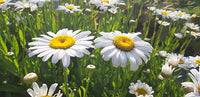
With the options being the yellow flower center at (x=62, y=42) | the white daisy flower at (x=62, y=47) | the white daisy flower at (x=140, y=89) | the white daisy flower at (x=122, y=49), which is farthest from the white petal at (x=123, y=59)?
the white daisy flower at (x=140, y=89)

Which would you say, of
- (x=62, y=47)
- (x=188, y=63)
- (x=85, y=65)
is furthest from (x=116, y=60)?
(x=188, y=63)

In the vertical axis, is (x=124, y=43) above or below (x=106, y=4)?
below

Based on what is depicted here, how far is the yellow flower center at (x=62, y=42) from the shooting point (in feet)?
3.72

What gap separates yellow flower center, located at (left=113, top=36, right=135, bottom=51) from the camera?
3.87 ft

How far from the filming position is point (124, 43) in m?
1.21

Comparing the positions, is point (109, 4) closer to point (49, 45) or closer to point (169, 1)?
point (49, 45)

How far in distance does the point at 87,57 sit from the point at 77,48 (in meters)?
1.11

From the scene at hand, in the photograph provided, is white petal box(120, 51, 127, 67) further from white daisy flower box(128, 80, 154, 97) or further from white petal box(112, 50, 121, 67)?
white daisy flower box(128, 80, 154, 97)

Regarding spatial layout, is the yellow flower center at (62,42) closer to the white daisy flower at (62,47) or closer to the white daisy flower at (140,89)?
the white daisy flower at (62,47)

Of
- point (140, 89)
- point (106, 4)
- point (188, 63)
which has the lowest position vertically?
point (140, 89)

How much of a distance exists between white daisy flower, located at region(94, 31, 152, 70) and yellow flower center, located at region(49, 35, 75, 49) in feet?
0.61

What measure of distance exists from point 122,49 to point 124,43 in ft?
0.18

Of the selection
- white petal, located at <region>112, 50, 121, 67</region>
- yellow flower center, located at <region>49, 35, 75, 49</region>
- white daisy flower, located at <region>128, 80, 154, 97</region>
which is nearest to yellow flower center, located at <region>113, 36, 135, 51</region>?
white petal, located at <region>112, 50, 121, 67</region>

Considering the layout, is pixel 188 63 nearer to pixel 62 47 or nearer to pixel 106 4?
pixel 106 4
